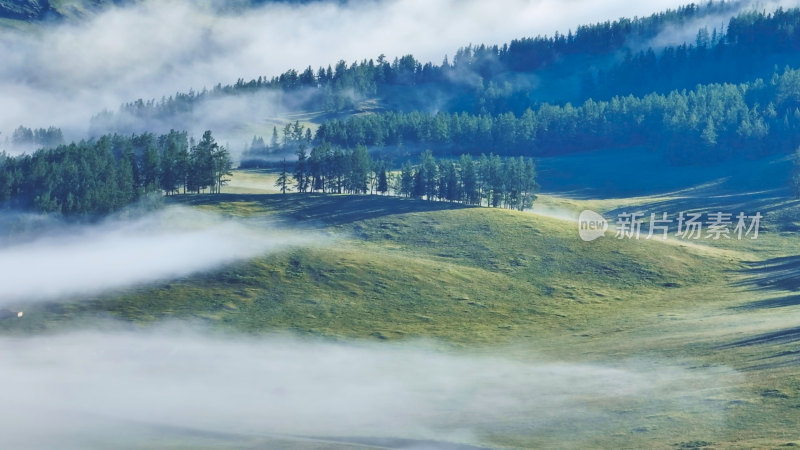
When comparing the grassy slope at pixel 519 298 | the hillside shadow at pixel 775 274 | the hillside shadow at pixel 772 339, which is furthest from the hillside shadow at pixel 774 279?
the hillside shadow at pixel 772 339

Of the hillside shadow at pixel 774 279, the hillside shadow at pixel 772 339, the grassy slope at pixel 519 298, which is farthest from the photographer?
the hillside shadow at pixel 774 279

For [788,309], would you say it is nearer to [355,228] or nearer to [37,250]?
[355,228]

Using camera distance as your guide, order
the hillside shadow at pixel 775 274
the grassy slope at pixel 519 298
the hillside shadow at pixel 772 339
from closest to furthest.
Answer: the hillside shadow at pixel 772 339 < the grassy slope at pixel 519 298 < the hillside shadow at pixel 775 274

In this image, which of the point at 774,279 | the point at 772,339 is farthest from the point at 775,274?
the point at 772,339

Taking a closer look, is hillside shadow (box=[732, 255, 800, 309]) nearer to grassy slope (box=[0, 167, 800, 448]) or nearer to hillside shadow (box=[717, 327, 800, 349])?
grassy slope (box=[0, 167, 800, 448])

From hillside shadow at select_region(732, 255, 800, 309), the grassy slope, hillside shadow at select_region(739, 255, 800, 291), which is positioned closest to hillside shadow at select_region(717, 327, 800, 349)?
the grassy slope

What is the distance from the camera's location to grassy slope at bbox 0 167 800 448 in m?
102

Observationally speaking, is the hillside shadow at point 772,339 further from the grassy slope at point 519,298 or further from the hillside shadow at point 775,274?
the hillside shadow at point 775,274

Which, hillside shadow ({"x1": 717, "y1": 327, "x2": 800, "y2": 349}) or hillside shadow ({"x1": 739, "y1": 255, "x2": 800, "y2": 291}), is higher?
hillside shadow ({"x1": 739, "y1": 255, "x2": 800, "y2": 291})

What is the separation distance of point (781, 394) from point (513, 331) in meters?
54.8

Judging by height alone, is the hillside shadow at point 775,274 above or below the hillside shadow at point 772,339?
above

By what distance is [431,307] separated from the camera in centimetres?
14562

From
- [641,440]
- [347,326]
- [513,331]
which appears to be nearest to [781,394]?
[641,440]

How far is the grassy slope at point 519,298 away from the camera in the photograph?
102m
